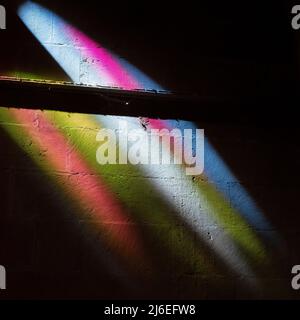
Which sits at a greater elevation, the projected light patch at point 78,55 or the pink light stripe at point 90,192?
the projected light patch at point 78,55

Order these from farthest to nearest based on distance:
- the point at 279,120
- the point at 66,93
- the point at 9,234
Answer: the point at 279,120 < the point at 66,93 < the point at 9,234

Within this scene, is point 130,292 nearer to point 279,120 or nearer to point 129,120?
point 129,120

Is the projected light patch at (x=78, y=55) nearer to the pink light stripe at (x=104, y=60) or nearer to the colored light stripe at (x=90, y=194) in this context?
the pink light stripe at (x=104, y=60)

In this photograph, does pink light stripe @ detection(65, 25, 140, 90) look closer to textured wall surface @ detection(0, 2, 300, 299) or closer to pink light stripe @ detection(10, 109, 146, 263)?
textured wall surface @ detection(0, 2, 300, 299)

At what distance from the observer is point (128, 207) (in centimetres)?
219

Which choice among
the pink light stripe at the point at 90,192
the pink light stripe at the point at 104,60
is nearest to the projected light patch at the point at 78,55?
the pink light stripe at the point at 104,60

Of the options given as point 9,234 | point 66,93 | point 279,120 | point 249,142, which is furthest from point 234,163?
point 9,234

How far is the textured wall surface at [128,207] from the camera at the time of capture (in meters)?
2.08

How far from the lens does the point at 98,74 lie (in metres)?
2.33

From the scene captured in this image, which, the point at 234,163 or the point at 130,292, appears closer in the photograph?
the point at 130,292

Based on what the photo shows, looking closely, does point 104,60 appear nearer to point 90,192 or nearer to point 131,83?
point 131,83

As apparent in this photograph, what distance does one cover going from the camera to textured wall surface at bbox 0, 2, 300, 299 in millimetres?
2082
